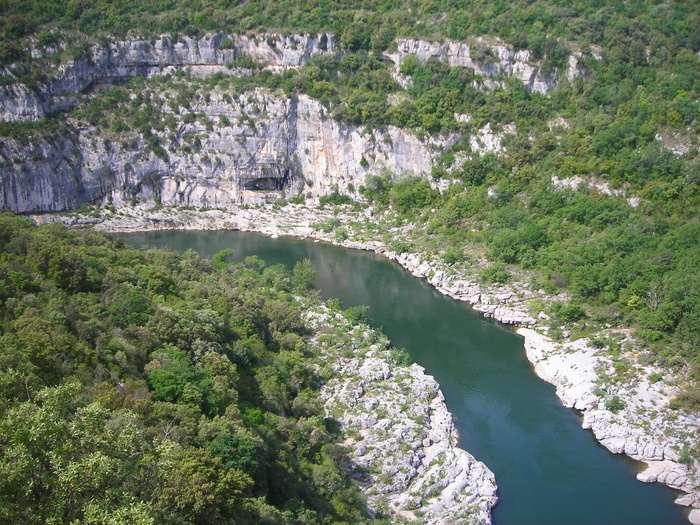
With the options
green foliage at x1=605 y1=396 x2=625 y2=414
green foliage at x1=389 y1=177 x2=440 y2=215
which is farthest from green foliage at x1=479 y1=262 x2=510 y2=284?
green foliage at x1=605 y1=396 x2=625 y2=414

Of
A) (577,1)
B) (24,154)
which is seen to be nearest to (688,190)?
(577,1)

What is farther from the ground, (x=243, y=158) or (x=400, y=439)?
(x=243, y=158)

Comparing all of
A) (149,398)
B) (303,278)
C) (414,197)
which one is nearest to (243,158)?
(414,197)

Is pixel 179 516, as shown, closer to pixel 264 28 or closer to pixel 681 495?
pixel 681 495

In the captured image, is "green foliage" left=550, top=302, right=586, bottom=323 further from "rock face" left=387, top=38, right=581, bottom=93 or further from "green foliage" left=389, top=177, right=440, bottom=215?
"rock face" left=387, top=38, right=581, bottom=93

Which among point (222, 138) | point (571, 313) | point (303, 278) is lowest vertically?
point (571, 313)

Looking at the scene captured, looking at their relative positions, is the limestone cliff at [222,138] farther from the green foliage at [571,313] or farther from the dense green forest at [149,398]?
the dense green forest at [149,398]

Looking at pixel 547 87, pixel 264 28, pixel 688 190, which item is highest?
pixel 264 28

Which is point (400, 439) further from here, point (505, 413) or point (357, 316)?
point (357, 316)
